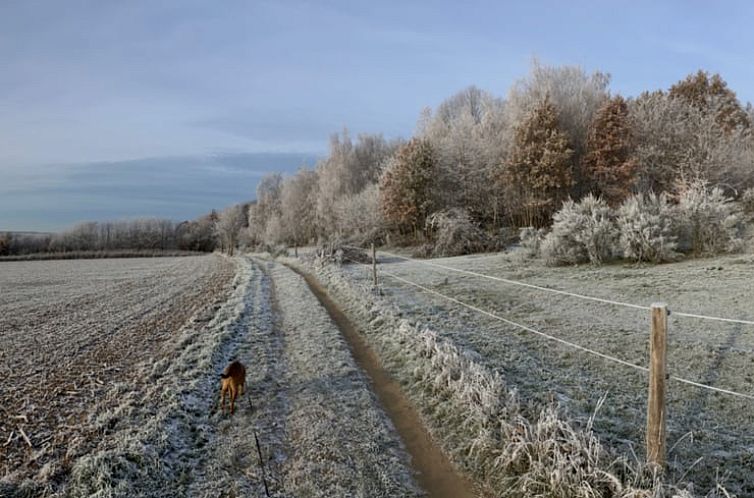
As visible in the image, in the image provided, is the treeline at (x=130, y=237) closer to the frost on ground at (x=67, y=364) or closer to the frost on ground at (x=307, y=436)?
the frost on ground at (x=67, y=364)

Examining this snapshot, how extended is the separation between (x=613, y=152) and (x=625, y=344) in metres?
19.3

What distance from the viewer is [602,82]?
90.4 feet

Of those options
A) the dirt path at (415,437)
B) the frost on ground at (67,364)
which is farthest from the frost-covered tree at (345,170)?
the dirt path at (415,437)

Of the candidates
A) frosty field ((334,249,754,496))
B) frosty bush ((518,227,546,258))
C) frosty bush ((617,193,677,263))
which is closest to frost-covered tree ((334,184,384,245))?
frosty bush ((518,227,546,258))

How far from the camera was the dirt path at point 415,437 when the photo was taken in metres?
3.89

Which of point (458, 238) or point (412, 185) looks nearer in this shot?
point (458, 238)

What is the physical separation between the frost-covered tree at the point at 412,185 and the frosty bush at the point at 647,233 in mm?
14627

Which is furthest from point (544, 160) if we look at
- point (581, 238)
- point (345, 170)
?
point (345, 170)

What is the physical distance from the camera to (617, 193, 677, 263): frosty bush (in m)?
13.4

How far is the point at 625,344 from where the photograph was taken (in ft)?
23.6

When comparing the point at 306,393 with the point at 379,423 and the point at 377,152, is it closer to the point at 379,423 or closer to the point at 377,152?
the point at 379,423

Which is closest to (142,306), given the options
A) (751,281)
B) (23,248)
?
(751,281)

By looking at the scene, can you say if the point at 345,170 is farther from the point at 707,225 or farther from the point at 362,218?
the point at 707,225

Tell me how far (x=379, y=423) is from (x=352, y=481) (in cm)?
116
